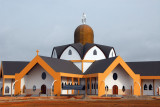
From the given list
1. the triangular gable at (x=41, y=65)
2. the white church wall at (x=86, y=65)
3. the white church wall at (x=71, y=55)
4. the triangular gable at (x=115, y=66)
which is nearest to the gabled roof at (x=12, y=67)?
the triangular gable at (x=41, y=65)

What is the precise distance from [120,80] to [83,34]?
616 inches

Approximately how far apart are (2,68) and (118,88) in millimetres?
25987

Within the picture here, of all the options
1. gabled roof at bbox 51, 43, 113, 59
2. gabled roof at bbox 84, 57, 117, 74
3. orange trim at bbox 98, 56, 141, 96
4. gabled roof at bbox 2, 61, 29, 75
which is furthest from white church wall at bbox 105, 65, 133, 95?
gabled roof at bbox 2, 61, 29, 75

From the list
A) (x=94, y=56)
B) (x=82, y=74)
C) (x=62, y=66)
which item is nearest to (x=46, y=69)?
(x=62, y=66)

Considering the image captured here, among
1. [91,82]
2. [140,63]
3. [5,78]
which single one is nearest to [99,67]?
[91,82]

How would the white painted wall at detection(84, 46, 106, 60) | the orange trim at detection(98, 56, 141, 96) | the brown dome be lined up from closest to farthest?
the orange trim at detection(98, 56, 141, 96) < the white painted wall at detection(84, 46, 106, 60) < the brown dome

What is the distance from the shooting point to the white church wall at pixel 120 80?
158ft

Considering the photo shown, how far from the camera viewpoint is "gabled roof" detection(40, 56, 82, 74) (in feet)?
154

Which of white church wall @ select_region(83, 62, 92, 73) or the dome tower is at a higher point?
the dome tower

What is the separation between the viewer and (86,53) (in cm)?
5366

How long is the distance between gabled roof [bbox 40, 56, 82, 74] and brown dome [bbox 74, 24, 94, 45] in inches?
315

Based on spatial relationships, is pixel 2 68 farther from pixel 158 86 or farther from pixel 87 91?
pixel 158 86

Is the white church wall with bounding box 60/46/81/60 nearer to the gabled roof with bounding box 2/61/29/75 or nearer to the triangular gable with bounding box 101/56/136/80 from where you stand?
the triangular gable with bounding box 101/56/136/80

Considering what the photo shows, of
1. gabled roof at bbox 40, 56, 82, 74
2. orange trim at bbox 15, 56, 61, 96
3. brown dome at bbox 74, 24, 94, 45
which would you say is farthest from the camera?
Result: brown dome at bbox 74, 24, 94, 45
